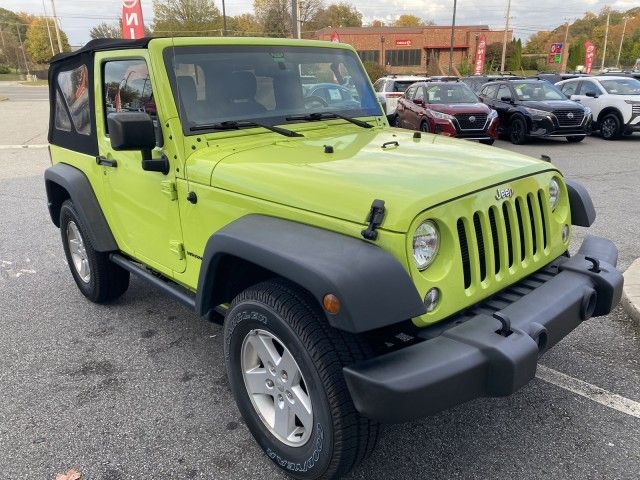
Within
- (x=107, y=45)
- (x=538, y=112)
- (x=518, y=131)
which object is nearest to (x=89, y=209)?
(x=107, y=45)

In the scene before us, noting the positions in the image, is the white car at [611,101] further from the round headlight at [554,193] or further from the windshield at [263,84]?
the round headlight at [554,193]

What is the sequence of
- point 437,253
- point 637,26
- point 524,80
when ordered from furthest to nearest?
point 637,26 → point 524,80 → point 437,253

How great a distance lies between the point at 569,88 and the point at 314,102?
14399 millimetres

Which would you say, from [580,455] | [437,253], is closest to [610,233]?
[580,455]

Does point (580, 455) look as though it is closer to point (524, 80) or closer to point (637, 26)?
point (524, 80)

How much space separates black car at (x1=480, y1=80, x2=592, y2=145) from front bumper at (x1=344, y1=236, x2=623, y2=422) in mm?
11983

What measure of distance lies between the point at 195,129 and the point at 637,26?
10521 cm

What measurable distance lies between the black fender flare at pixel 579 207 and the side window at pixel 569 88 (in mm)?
13847

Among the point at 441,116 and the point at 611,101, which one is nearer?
the point at 441,116

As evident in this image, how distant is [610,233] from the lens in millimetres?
6008

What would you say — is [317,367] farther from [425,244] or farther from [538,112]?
[538,112]

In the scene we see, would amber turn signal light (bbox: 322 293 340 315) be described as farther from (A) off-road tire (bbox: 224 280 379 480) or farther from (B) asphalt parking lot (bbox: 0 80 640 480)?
(B) asphalt parking lot (bbox: 0 80 640 480)

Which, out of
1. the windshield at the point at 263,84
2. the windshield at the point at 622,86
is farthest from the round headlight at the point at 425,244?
the windshield at the point at 622,86

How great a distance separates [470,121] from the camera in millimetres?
12539
